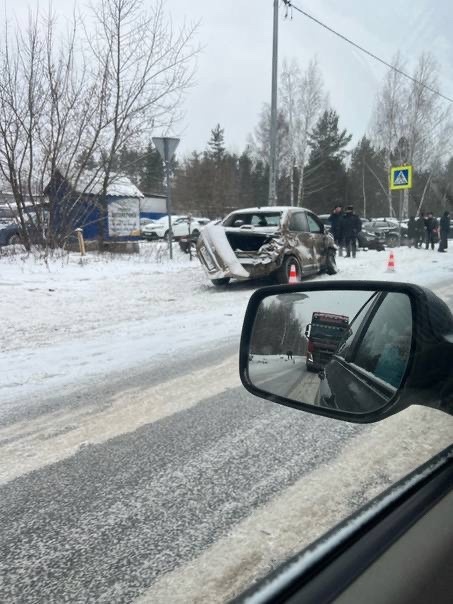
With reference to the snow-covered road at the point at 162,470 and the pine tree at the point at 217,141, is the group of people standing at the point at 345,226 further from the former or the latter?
the pine tree at the point at 217,141

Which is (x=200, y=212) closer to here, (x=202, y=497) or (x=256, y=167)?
(x=256, y=167)

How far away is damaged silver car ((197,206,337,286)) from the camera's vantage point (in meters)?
8.62

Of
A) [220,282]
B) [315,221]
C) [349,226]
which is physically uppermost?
[315,221]

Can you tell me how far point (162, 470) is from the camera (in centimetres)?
239

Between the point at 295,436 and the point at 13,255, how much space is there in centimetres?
1187

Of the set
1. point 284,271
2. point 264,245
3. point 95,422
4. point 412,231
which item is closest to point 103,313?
point 264,245

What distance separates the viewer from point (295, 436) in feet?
9.08

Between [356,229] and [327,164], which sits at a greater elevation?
[327,164]

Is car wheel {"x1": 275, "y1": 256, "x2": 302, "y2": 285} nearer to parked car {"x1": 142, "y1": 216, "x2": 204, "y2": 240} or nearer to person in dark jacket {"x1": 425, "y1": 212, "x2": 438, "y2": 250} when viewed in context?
person in dark jacket {"x1": 425, "y1": 212, "x2": 438, "y2": 250}

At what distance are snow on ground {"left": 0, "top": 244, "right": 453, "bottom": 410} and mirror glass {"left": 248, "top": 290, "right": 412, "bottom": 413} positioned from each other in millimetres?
2909

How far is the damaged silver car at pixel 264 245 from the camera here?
862cm

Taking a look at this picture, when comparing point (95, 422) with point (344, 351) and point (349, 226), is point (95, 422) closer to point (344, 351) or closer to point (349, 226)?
point (344, 351)

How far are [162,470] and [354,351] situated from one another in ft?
4.88

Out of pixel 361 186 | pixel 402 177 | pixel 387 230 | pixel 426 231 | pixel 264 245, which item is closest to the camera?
pixel 264 245
